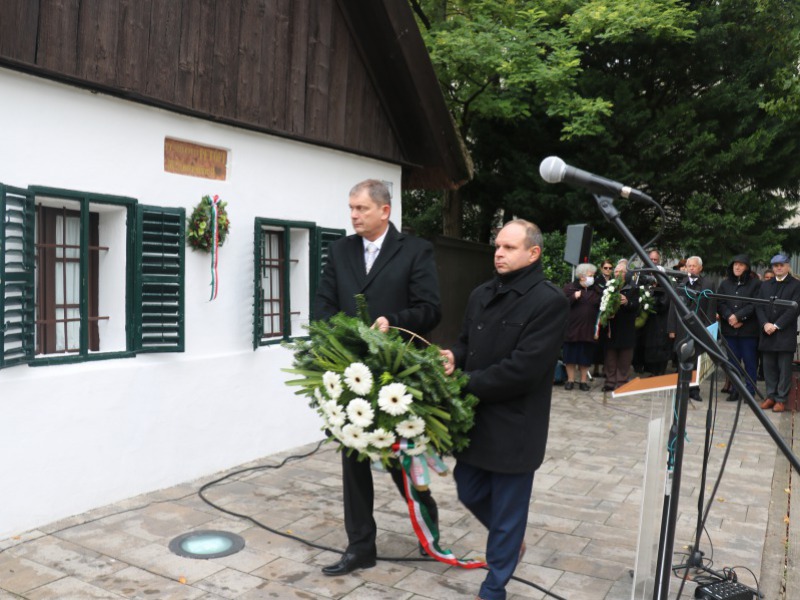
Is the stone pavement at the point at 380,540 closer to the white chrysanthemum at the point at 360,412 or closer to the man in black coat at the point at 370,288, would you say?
the man in black coat at the point at 370,288

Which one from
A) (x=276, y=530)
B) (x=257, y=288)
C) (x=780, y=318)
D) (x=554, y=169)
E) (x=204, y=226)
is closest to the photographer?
(x=554, y=169)

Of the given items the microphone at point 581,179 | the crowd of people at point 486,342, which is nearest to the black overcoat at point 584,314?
the crowd of people at point 486,342

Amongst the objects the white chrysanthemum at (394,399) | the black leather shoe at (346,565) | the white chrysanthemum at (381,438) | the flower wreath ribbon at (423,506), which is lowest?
the black leather shoe at (346,565)

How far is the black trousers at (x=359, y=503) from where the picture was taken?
14.0 ft

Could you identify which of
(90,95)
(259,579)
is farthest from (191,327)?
(259,579)

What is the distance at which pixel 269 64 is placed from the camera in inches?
276

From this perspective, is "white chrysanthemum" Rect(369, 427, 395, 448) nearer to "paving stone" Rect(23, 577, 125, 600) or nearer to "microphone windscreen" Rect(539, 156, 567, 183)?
"microphone windscreen" Rect(539, 156, 567, 183)

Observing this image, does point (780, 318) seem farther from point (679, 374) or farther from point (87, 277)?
point (87, 277)

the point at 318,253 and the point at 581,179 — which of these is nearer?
the point at 581,179

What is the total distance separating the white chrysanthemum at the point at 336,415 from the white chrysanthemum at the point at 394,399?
22cm

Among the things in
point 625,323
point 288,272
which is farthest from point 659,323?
point 288,272

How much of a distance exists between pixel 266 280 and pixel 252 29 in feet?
7.81

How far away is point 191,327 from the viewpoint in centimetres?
634

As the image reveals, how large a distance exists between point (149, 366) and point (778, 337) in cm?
823
